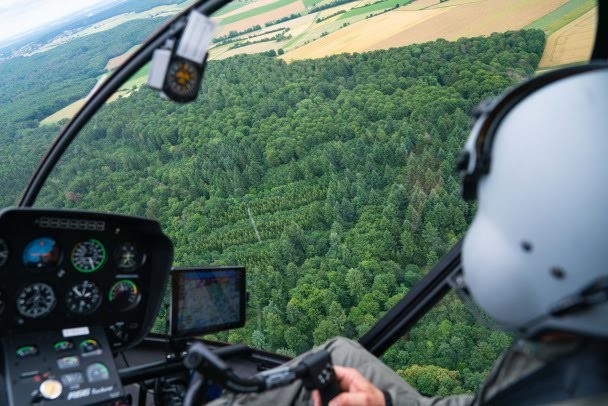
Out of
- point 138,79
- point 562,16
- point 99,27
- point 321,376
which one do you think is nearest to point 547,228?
point 321,376

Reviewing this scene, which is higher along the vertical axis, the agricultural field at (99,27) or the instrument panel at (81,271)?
the agricultural field at (99,27)

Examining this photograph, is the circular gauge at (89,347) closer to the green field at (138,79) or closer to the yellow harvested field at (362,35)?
the green field at (138,79)

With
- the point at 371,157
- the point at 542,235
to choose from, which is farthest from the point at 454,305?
the point at 542,235

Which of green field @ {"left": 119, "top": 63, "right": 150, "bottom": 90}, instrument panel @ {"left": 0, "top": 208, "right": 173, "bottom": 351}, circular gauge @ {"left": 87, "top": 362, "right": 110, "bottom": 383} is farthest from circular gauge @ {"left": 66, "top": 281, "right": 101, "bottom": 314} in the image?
green field @ {"left": 119, "top": 63, "right": 150, "bottom": 90}

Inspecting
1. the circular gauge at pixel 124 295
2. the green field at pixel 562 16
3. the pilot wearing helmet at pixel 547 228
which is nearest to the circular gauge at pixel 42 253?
the circular gauge at pixel 124 295

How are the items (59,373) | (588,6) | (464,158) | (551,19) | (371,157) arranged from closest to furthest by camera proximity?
(464,158), (59,373), (588,6), (551,19), (371,157)

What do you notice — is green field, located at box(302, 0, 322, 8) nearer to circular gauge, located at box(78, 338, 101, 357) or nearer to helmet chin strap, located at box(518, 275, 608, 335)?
circular gauge, located at box(78, 338, 101, 357)

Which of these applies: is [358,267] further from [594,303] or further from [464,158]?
[594,303]
